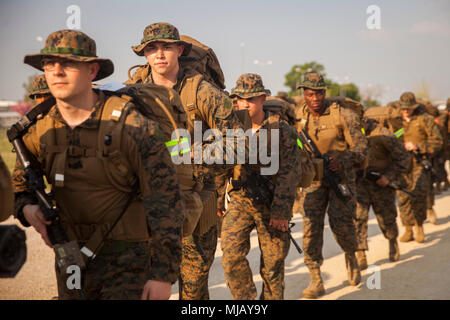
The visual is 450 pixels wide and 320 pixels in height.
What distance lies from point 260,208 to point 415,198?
5.23 meters

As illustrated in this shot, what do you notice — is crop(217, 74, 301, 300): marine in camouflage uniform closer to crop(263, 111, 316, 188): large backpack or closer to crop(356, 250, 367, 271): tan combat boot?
crop(263, 111, 316, 188): large backpack

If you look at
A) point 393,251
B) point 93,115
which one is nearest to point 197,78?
point 93,115

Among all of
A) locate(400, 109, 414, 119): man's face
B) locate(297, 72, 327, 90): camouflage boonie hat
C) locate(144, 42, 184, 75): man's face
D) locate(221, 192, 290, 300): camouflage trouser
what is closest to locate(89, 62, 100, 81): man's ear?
locate(144, 42, 184, 75): man's face

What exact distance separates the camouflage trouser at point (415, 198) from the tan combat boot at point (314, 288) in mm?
3374

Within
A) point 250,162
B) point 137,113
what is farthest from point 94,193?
point 250,162

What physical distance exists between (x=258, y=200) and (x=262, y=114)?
935 millimetres

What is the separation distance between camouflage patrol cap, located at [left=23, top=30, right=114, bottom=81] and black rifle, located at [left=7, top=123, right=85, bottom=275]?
52 centimetres

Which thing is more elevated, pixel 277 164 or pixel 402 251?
pixel 277 164

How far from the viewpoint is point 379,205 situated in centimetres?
805

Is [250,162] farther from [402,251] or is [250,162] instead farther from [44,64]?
[402,251]

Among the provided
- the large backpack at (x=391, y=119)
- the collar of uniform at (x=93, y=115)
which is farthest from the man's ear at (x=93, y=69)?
the large backpack at (x=391, y=119)

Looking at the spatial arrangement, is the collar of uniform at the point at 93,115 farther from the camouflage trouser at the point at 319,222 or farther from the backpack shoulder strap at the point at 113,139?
the camouflage trouser at the point at 319,222

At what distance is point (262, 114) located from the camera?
206 inches

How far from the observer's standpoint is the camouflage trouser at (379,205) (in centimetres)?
791
